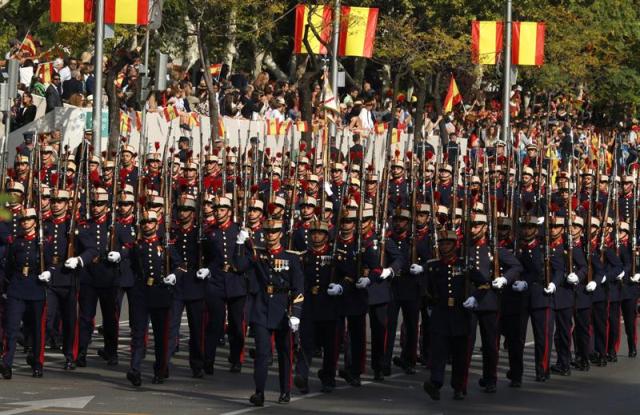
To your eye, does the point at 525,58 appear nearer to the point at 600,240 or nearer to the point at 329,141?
the point at 329,141

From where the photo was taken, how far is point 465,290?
55.3 ft

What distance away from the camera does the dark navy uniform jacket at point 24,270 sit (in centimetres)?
1798

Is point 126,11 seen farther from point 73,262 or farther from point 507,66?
point 73,262

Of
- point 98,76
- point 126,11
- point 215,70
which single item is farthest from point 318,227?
point 215,70

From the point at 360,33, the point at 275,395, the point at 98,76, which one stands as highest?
the point at 360,33

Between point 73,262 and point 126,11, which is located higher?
point 126,11

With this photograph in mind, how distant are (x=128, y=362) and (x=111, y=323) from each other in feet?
1.51

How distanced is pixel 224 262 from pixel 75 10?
44.7ft

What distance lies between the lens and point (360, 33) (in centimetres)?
3659

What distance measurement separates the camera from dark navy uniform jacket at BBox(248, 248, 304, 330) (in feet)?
53.4

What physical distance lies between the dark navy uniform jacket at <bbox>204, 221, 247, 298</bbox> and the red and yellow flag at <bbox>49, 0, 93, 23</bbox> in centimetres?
1306

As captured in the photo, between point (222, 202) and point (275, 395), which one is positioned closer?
point (275, 395)

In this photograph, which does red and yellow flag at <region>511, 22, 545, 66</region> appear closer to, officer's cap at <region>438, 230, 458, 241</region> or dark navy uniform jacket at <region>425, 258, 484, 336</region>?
officer's cap at <region>438, 230, 458, 241</region>

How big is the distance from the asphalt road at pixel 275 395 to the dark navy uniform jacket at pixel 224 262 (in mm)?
800
